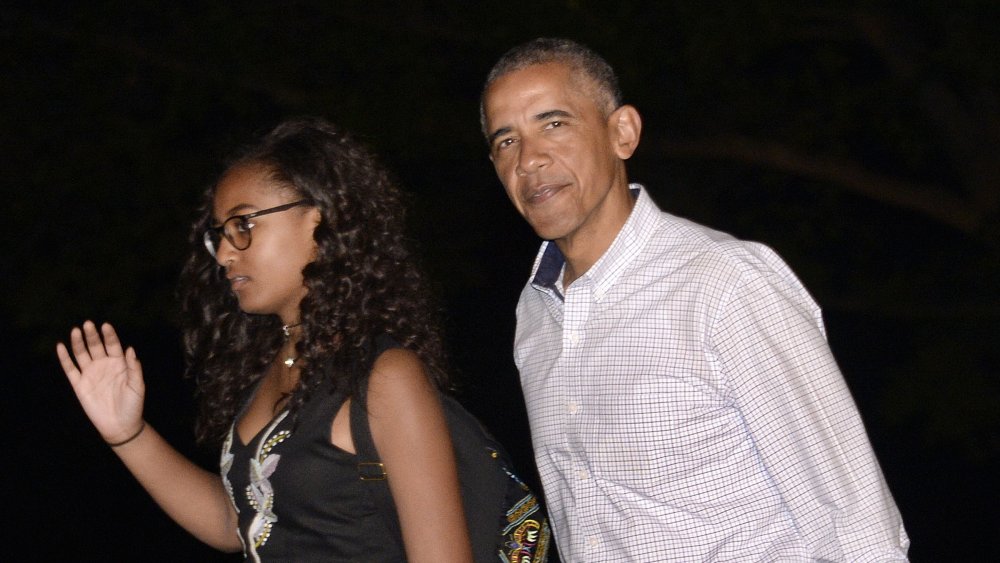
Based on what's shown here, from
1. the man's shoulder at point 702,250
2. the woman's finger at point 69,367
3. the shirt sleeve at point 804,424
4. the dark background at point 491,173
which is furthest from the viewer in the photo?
the dark background at point 491,173

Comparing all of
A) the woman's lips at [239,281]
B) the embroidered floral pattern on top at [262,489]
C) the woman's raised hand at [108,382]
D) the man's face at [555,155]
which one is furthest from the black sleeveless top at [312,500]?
the man's face at [555,155]

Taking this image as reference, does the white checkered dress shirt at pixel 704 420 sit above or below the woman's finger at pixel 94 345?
below

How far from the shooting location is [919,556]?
7879 millimetres

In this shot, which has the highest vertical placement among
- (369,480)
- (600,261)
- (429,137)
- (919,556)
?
(429,137)

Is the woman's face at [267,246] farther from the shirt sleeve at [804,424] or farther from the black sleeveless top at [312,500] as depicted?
the shirt sleeve at [804,424]

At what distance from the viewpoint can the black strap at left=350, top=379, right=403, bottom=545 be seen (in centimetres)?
195

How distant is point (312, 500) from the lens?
78.0 inches

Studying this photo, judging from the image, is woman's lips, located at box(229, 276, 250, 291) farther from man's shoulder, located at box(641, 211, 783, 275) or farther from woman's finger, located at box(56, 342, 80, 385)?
man's shoulder, located at box(641, 211, 783, 275)

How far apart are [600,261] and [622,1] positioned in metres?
4.26

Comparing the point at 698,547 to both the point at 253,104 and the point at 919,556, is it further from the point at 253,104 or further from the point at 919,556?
the point at 919,556

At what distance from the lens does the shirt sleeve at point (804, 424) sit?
5.89 ft

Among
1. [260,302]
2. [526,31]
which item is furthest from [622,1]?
[260,302]

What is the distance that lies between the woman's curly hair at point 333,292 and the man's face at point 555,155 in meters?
0.27

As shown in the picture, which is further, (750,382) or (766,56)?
(766,56)
